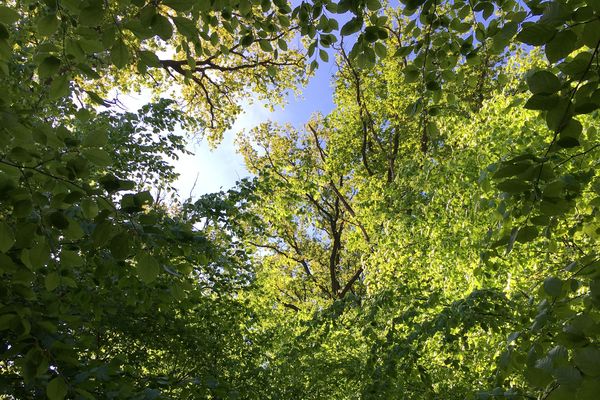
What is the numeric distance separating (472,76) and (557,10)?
1438mm

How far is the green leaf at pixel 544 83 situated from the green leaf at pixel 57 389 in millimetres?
1899

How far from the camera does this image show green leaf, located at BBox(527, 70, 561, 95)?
1.25m

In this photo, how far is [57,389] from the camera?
1.61 m

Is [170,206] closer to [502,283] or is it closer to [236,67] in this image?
[236,67]

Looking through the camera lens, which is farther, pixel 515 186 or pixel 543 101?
pixel 515 186

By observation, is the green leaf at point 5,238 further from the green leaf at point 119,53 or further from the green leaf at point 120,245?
the green leaf at point 119,53

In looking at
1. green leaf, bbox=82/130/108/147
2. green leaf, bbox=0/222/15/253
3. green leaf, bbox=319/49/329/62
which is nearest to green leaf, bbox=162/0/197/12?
green leaf, bbox=82/130/108/147

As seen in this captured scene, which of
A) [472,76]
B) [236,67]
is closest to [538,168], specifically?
[472,76]

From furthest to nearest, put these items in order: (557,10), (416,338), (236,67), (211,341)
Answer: (236,67) < (211,341) < (416,338) < (557,10)

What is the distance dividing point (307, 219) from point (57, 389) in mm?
14630

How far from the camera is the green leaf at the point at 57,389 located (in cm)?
159

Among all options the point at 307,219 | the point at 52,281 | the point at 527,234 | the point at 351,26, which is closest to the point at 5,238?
the point at 52,281

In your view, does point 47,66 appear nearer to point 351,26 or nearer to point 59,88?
point 59,88

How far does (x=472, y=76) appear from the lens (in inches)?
101
